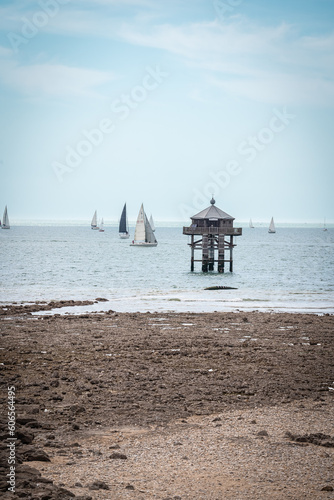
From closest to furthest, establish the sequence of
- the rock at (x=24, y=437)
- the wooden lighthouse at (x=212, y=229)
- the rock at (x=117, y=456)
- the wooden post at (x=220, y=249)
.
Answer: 1. the rock at (x=117, y=456)
2. the rock at (x=24, y=437)
3. the wooden lighthouse at (x=212, y=229)
4. the wooden post at (x=220, y=249)

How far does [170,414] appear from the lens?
11.4 metres

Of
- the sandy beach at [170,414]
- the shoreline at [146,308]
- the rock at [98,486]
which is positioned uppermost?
the rock at [98,486]

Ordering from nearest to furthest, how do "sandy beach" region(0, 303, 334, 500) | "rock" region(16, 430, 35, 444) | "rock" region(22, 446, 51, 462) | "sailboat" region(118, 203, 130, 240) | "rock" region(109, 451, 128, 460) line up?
"sandy beach" region(0, 303, 334, 500)
"rock" region(22, 446, 51, 462)
"rock" region(109, 451, 128, 460)
"rock" region(16, 430, 35, 444)
"sailboat" region(118, 203, 130, 240)

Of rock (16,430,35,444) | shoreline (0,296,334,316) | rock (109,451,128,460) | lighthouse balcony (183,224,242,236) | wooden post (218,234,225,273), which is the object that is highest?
lighthouse balcony (183,224,242,236)

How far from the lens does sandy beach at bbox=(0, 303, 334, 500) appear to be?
8.15 m

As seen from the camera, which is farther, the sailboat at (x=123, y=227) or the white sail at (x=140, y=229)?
the sailboat at (x=123, y=227)

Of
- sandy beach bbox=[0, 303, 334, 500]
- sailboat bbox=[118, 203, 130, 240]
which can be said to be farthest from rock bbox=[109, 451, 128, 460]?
sailboat bbox=[118, 203, 130, 240]

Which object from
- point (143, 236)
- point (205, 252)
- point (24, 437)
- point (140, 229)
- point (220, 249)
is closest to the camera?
point (24, 437)

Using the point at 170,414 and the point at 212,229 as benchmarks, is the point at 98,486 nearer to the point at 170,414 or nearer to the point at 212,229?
the point at 170,414

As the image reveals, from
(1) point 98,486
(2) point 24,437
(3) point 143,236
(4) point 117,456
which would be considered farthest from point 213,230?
(3) point 143,236

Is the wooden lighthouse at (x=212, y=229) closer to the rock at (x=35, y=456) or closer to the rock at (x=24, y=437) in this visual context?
the rock at (x=24, y=437)

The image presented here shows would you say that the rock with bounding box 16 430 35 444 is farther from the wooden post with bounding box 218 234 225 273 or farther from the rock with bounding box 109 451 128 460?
the wooden post with bounding box 218 234 225 273

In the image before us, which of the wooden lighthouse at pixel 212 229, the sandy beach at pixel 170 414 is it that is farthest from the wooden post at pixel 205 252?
the sandy beach at pixel 170 414

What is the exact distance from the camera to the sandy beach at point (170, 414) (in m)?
8.15
